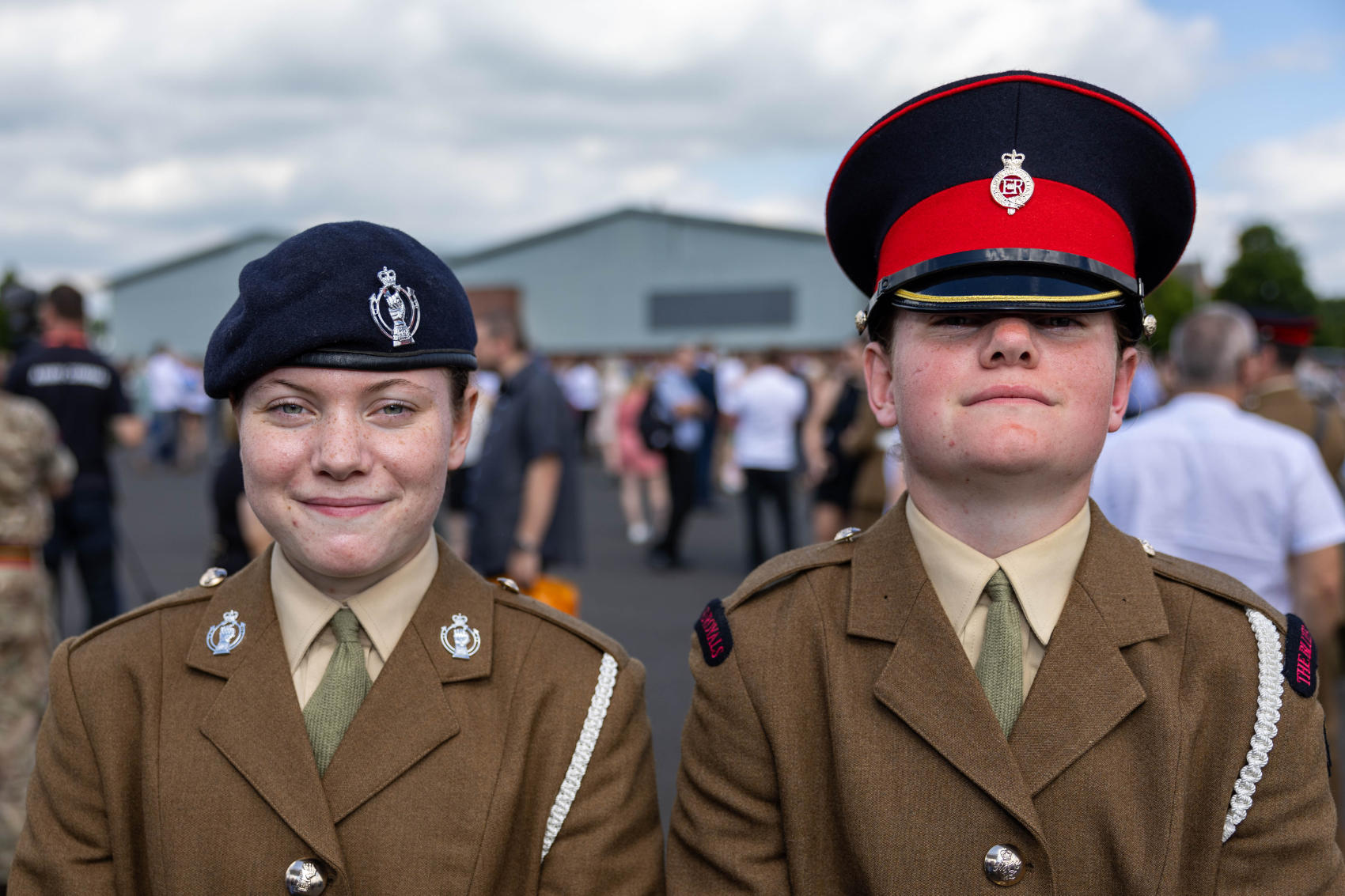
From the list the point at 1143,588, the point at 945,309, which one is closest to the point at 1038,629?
the point at 1143,588

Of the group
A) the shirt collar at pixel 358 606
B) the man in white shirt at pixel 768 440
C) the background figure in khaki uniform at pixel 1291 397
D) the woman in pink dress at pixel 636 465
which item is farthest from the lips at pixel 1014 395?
the woman in pink dress at pixel 636 465

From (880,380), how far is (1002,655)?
47 centimetres

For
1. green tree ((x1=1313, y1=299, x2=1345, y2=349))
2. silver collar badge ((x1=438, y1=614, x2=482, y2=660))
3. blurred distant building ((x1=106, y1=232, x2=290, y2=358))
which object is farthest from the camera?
green tree ((x1=1313, y1=299, x2=1345, y2=349))

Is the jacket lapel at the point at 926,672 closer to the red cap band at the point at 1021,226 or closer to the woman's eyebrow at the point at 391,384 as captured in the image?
the red cap band at the point at 1021,226

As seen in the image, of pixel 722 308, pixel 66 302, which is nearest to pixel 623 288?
pixel 722 308

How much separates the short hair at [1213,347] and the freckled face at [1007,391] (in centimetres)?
224

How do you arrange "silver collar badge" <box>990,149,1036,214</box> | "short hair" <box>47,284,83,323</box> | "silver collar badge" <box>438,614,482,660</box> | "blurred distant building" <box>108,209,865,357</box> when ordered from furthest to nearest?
"blurred distant building" <box>108,209,865,357</box>, "short hair" <box>47,284,83,323</box>, "silver collar badge" <box>438,614,482,660</box>, "silver collar badge" <box>990,149,1036,214</box>

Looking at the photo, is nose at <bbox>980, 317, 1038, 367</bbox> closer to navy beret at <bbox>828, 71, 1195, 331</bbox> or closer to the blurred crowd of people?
navy beret at <bbox>828, 71, 1195, 331</bbox>

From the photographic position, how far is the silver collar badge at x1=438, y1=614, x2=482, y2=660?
1837mm

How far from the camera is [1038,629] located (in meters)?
1.66

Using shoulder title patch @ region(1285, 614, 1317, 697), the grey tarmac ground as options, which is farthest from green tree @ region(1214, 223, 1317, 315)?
shoulder title patch @ region(1285, 614, 1317, 697)

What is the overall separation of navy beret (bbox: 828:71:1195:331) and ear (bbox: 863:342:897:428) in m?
0.09

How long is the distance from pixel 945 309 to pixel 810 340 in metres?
33.5

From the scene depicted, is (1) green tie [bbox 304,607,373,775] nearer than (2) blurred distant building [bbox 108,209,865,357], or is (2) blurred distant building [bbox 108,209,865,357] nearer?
(1) green tie [bbox 304,607,373,775]
